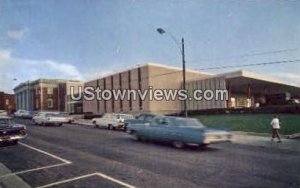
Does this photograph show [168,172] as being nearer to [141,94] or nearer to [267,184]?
[267,184]

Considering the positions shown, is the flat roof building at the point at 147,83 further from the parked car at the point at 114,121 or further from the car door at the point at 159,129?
the car door at the point at 159,129

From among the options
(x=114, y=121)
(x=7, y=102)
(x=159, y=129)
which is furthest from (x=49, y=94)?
(x=159, y=129)

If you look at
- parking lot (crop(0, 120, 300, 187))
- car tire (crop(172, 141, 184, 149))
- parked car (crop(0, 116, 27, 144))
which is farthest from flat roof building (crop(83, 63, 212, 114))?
parking lot (crop(0, 120, 300, 187))

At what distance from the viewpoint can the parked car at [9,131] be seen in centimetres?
1845

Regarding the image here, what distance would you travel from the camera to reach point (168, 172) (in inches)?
420

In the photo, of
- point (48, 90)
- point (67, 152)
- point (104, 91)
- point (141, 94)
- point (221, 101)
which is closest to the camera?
point (67, 152)

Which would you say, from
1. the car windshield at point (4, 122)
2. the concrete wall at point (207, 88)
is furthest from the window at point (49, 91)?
the car windshield at point (4, 122)

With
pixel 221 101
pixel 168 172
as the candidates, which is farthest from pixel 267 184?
pixel 221 101

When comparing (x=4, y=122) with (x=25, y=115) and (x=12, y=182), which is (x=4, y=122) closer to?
(x=12, y=182)

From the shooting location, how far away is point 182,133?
16.5 meters

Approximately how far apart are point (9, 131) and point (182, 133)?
29.7 ft

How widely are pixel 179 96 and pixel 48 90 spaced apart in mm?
47992

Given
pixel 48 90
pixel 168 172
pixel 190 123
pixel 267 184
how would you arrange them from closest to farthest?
pixel 267 184
pixel 168 172
pixel 190 123
pixel 48 90

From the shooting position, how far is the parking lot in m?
9.49
